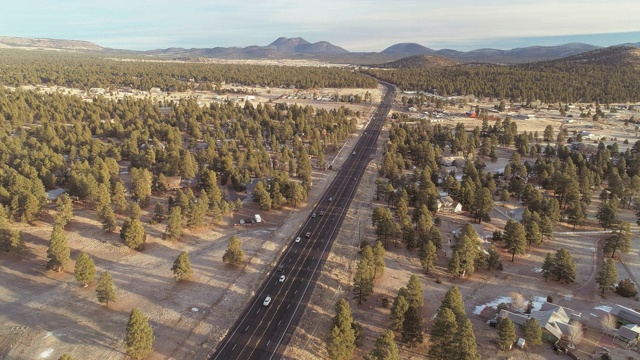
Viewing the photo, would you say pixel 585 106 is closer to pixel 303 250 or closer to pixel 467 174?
pixel 467 174

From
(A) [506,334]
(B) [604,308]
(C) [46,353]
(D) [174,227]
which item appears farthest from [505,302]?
(C) [46,353]

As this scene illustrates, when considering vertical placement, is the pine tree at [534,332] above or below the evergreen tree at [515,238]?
below

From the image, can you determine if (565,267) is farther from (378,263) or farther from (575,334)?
(378,263)

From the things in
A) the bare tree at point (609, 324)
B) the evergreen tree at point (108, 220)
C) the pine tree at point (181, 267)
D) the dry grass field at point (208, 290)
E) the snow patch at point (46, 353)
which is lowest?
the snow patch at point (46, 353)

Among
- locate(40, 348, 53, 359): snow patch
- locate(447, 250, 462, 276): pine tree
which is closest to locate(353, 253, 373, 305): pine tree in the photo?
locate(447, 250, 462, 276): pine tree

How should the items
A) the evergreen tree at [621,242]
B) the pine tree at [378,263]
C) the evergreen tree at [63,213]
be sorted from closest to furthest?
the pine tree at [378,263], the evergreen tree at [621,242], the evergreen tree at [63,213]

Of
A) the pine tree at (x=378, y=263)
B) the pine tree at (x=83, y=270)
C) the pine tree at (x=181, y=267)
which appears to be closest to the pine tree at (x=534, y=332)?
the pine tree at (x=378, y=263)

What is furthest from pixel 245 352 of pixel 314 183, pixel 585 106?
→ pixel 585 106

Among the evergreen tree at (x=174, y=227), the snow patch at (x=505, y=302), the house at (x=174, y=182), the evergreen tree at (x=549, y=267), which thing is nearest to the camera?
the snow patch at (x=505, y=302)

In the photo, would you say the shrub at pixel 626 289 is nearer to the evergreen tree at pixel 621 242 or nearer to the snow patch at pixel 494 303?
the evergreen tree at pixel 621 242
